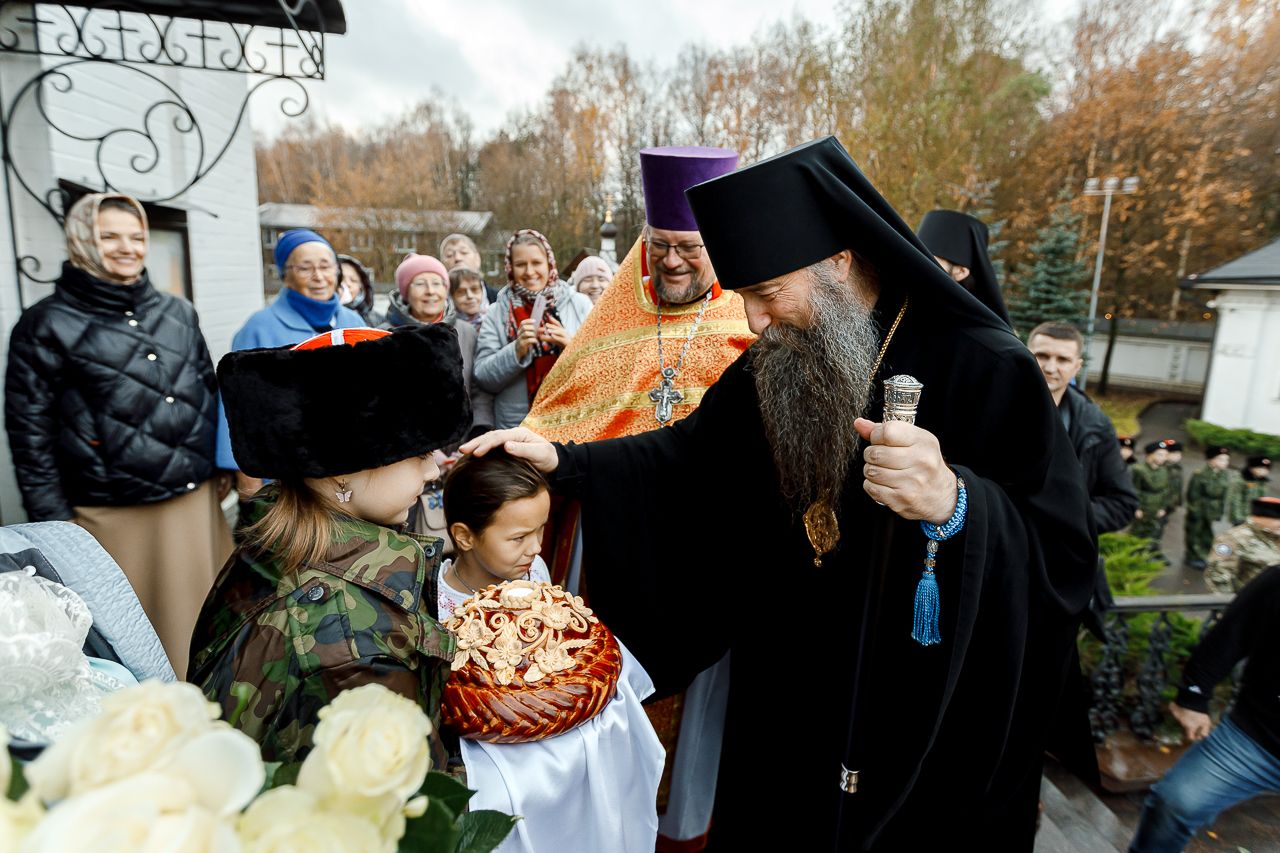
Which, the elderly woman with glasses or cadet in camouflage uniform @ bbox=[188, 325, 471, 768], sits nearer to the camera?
cadet in camouflage uniform @ bbox=[188, 325, 471, 768]

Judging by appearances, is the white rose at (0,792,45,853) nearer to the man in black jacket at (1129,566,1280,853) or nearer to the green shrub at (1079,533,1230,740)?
the man in black jacket at (1129,566,1280,853)

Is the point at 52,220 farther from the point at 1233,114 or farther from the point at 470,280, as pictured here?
the point at 1233,114

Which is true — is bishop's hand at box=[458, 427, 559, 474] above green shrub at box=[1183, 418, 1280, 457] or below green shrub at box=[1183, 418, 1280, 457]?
above

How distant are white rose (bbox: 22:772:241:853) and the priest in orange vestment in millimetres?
2327

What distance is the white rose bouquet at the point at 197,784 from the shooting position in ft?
1.65

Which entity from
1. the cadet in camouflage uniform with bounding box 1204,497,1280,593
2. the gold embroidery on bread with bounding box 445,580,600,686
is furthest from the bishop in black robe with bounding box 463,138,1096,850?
the cadet in camouflage uniform with bounding box 1204,497,1280,593

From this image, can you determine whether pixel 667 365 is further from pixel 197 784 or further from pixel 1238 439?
pixel 1238 439

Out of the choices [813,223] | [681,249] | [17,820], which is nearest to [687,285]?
[681,249]

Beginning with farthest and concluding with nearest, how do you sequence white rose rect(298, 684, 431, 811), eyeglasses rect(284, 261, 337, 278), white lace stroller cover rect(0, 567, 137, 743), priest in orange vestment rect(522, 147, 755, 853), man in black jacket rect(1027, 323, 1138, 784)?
eyeglasses rect(284, 261, 337, 278) → man in black jacket rect(1027, 323, 1138, 784) → priest in orange vestment rect(522, 147, 755, 853) → white lace stroller cover rect(0, 567, 137, 743) → white rose rect(298, 684, 431, 811)

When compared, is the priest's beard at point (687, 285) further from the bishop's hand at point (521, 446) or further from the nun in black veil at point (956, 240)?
the nun in black veil at point (956, 240)

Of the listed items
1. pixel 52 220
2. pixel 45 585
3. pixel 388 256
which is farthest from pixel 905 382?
pixel 388 256

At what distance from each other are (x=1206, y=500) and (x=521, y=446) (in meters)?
9.86

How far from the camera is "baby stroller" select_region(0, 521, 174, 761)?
47.2 inches

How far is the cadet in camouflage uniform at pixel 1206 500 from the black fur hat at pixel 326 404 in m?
10.5
